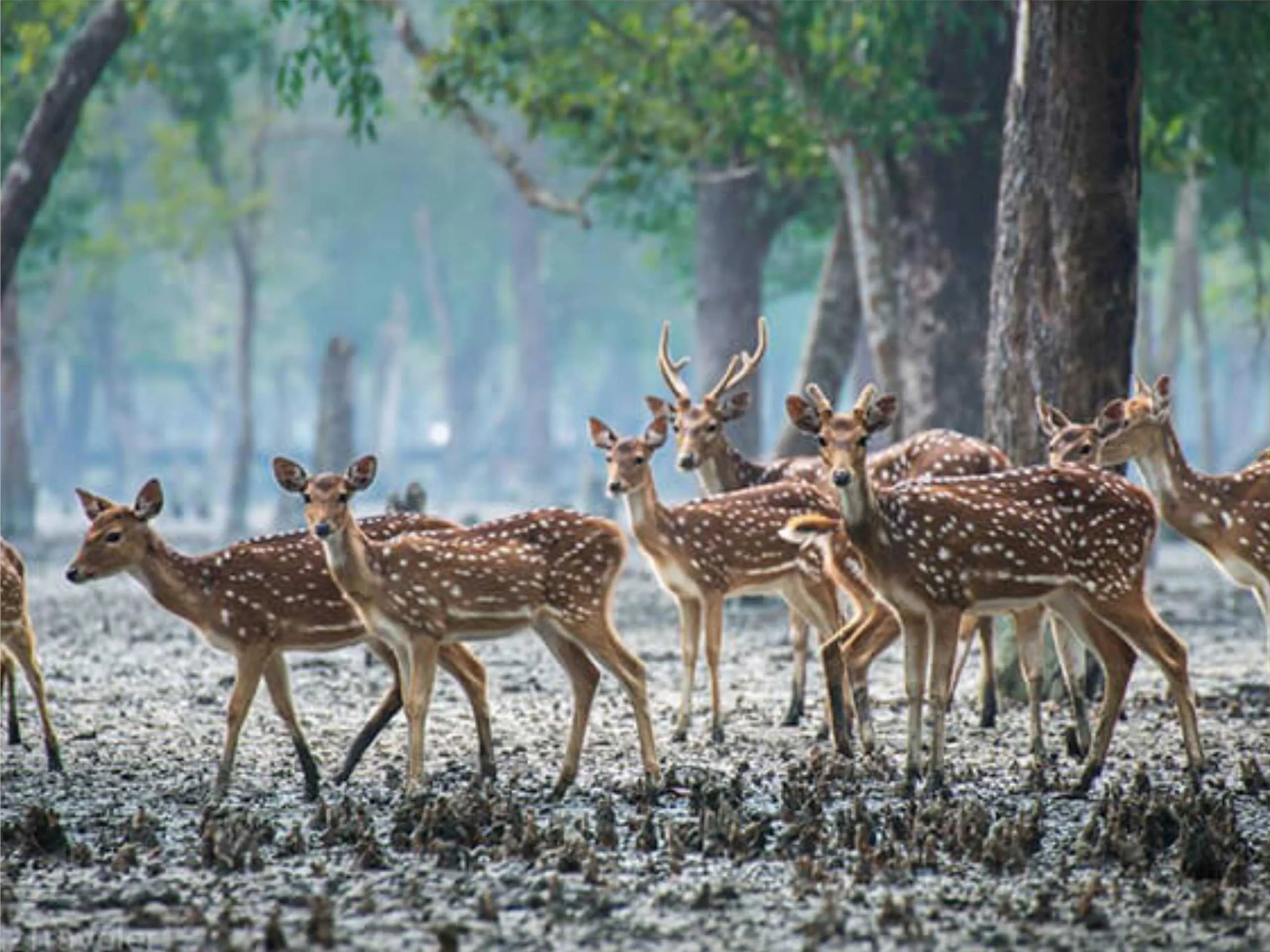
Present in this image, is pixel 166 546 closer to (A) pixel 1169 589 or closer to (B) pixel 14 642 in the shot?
(B) pixel 14 642

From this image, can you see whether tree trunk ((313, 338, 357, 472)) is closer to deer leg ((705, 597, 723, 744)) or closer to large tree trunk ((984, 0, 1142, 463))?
large tree trunk ((984, 0, 1142, 463))

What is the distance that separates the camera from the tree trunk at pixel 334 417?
28391mm

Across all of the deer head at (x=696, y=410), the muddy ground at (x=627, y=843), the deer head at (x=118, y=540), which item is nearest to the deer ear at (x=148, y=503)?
the deer head at (x=118, y=540)

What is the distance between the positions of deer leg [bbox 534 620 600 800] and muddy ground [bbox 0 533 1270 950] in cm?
14

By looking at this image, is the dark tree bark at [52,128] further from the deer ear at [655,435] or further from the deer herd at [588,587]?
the deer ear at [655,435]

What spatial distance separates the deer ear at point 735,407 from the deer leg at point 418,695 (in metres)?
4.23

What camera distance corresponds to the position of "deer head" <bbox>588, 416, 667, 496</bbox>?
1182 centimetres

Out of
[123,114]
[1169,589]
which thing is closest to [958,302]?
[1169,589]

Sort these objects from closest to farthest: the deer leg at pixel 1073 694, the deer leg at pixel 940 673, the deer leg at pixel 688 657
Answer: the deer leg at pixel 940 673 < the deer leg at pixel 1073 694 < the deer leg at pixel 688 657

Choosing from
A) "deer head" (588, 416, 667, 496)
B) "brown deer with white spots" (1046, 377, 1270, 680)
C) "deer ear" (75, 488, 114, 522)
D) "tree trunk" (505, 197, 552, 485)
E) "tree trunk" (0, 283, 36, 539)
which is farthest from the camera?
"tree trunk" (505, 197, 552, 485)

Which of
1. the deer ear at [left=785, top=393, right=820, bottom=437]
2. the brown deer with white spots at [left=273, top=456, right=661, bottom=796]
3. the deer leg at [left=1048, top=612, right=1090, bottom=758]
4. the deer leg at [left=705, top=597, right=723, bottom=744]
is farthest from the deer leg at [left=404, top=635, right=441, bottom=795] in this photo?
the deer leg at [left=1048, top=612, right=1090, bottom=758]

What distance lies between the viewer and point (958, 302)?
20.3 meters

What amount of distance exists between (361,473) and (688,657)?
117 inches

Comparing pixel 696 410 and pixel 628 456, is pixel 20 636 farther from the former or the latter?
pixel 696 410
